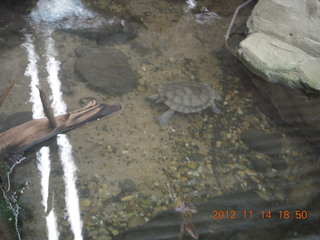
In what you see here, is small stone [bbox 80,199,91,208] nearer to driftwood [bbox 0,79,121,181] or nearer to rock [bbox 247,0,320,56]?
driftwood [bbox 0,79,121,181]

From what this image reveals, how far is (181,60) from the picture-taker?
3.42 metres

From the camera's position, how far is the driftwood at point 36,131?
2.23m

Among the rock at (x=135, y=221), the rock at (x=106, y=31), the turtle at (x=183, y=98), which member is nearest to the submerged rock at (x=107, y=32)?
the rock at (x=106, y=31)

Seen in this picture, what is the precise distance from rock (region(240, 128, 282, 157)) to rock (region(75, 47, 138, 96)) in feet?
3.93

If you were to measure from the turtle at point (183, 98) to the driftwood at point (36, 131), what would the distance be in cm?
61

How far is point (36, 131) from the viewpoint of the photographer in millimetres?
2328

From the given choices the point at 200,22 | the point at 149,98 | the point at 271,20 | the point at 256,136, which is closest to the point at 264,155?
the point at 256,136

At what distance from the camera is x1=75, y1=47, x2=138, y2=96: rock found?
2988mm

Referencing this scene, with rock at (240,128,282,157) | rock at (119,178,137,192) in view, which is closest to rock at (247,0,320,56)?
rock at (240,128,282,157)

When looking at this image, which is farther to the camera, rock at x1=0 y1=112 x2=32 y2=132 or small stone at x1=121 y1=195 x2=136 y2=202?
rock at x1=0 y1=112 x2=32 y2=132

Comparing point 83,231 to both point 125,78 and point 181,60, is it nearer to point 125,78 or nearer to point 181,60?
point 125,78

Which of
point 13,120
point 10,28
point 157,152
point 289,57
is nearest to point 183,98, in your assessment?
point 157,152

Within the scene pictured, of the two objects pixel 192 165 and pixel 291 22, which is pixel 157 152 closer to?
pixel 192 165
